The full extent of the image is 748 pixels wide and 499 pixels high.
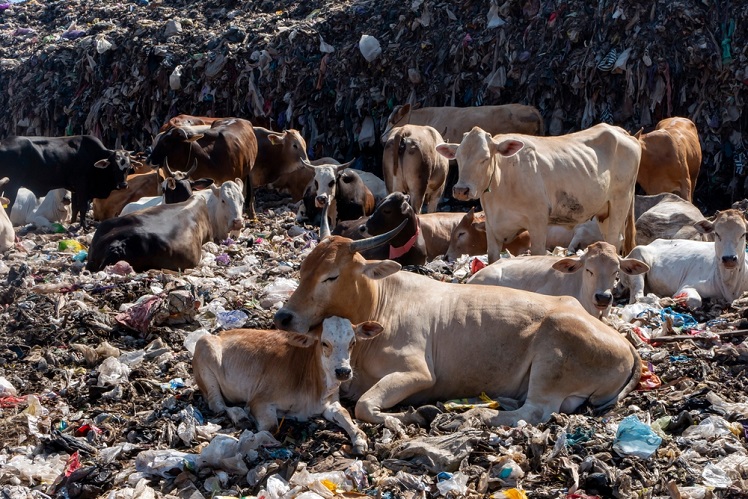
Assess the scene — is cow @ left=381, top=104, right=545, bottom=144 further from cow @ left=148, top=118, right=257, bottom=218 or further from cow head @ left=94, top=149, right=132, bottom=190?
cow head @ left=94, top=149, right=132, bottom=190

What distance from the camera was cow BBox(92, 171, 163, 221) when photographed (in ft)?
45.2

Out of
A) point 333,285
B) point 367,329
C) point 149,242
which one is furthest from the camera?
point 149,242

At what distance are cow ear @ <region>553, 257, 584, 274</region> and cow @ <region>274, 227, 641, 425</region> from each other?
1244mm

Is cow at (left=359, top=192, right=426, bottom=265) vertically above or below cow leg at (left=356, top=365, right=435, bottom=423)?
below

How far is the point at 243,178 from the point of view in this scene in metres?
14.3

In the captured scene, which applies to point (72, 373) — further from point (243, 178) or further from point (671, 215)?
point (243, 178)

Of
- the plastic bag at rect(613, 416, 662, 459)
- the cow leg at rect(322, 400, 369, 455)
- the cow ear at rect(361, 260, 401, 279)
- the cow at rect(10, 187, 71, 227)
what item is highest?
the cow ear at rect(361, 260, 401, 279)

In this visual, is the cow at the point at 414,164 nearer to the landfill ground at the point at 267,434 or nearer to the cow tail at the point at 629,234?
the cow tail at the point at 629,234

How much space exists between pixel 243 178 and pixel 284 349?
8759 mm

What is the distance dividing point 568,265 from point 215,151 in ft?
24.8

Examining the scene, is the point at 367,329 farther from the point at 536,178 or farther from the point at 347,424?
the point at 536,178

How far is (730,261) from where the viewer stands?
801 cm

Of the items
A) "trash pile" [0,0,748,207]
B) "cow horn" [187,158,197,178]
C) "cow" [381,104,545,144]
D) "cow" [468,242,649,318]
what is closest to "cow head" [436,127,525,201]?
"cow" [468,242,649,318]

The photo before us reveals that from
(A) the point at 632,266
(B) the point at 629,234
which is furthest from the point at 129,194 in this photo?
(A) the point at 632,266
